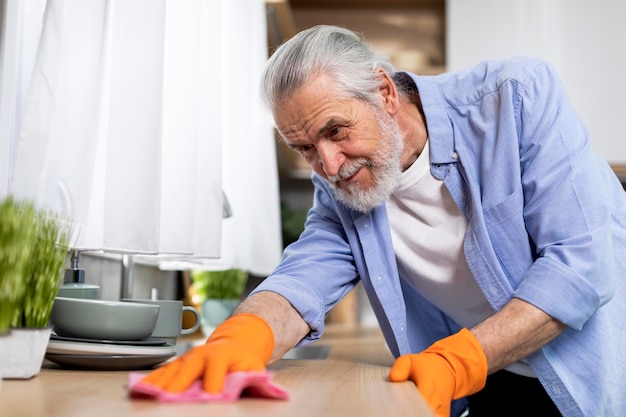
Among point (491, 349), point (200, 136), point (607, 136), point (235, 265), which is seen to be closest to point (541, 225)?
point (491, 349)

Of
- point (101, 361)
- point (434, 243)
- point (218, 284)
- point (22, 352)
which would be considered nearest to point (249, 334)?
point (101, 361)

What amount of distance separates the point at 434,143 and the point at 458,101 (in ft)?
0.29

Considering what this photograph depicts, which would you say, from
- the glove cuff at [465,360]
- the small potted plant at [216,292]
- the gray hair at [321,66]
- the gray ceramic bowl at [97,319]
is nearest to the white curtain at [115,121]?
the gray ceramic bowl at [97,319]

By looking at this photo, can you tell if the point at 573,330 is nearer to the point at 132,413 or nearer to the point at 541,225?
the point at 541,225

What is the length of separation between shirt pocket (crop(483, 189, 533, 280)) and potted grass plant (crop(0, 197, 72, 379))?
2.08 feet

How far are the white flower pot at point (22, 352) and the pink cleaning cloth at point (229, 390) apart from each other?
0.12m

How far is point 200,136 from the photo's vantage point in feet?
4.63

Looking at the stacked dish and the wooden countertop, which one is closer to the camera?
the wooden countertop

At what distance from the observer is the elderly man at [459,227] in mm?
980

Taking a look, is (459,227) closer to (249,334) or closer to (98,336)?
(249,334)

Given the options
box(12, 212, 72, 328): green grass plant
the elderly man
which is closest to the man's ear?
the elderly man

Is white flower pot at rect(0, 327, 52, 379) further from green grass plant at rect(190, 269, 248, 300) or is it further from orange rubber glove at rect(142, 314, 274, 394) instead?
green grass plant at rect(190, 269, 248, 300)

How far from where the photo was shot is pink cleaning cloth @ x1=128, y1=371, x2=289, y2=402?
645 mm

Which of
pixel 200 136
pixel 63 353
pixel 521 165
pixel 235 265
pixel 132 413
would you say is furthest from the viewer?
pixel 235 265
